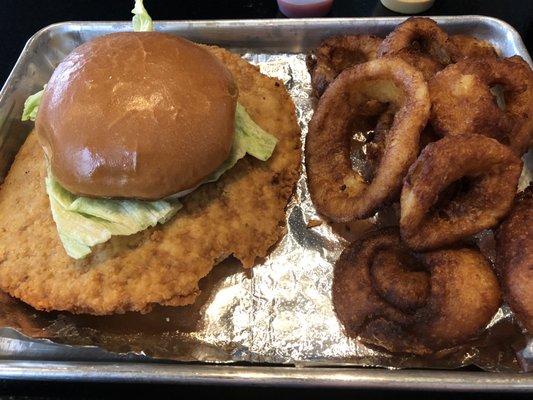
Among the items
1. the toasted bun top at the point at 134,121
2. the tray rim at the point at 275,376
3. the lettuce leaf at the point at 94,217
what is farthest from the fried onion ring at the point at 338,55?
the tray rim at the point at 275,376

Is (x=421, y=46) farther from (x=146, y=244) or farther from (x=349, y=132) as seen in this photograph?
(x=146, y=244)

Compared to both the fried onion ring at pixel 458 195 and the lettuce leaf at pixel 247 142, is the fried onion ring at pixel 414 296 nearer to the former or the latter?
the fried onion ring at pixel 458 195

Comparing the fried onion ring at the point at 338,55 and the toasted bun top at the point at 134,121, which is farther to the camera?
the fried onion ring at the point at 338,55

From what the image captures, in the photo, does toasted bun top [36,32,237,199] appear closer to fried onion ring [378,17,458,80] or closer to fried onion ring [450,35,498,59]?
fried onion ring [378,17,458,80]

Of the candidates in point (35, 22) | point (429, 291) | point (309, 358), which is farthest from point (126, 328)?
point (35, 22)

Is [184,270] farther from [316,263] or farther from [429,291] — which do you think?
[429,291]

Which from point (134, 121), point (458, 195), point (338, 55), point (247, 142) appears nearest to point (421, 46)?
point (338, 55)
